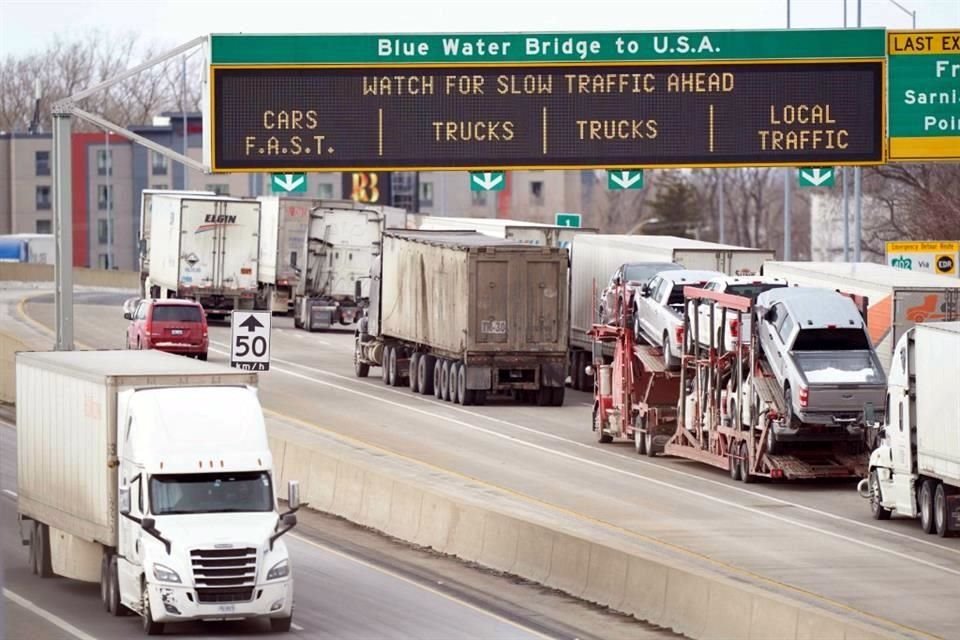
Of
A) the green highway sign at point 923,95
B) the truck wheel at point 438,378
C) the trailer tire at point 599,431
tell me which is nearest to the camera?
the green highway sign at point 923,95

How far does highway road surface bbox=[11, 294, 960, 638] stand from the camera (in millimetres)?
25594

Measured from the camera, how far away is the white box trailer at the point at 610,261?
49250 millimetres

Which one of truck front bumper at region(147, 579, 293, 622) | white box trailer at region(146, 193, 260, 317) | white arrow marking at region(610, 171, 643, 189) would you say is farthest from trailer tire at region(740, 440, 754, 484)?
white box trailer at region(146, 193, 260, 317)

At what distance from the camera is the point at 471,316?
46.2 meters

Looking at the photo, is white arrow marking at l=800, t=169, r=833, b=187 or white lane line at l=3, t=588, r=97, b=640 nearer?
white lane line at l=3, t=588, r=97, b=640

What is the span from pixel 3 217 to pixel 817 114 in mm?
126866

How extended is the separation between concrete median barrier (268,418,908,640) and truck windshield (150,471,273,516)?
14.3 ft

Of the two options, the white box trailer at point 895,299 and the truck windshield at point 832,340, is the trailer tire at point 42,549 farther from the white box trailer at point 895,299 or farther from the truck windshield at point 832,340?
the white box trailer at point 895,299

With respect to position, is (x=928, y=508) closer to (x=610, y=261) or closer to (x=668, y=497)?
(x=668, y=497)

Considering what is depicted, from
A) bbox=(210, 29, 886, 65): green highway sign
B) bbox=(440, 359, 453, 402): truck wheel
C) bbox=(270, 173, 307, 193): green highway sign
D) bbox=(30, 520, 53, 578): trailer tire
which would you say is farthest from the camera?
bbox=(440, 359, 453, 402): truck wheel

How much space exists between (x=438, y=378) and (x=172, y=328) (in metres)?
7.98

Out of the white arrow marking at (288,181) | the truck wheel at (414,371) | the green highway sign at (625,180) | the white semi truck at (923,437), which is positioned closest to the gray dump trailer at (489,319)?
the truck wheel at (414,371)

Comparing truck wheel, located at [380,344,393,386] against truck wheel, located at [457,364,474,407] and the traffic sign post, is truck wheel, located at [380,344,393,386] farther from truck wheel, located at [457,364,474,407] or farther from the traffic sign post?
the traffic sign post

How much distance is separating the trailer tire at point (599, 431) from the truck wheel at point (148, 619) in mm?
21738
